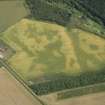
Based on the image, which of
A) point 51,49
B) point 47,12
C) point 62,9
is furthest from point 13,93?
point 62,9

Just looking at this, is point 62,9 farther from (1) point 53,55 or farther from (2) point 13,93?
(2) point 13,93

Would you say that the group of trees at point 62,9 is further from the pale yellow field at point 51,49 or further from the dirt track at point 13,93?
the dirt track at point 13,93

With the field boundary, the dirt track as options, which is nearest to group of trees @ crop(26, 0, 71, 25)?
the field boundary

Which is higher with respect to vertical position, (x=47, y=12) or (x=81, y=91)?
(x=47, y=12)

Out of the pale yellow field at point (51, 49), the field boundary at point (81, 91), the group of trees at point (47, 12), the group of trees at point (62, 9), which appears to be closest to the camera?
the field boundary at point (81, 91)

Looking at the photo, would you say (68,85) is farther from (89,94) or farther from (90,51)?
(90,51)

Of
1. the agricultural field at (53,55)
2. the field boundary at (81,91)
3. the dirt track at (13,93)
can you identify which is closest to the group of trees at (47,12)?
the agricultural field at (53,55)

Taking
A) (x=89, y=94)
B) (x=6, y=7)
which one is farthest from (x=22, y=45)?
(x=89, y=94)
